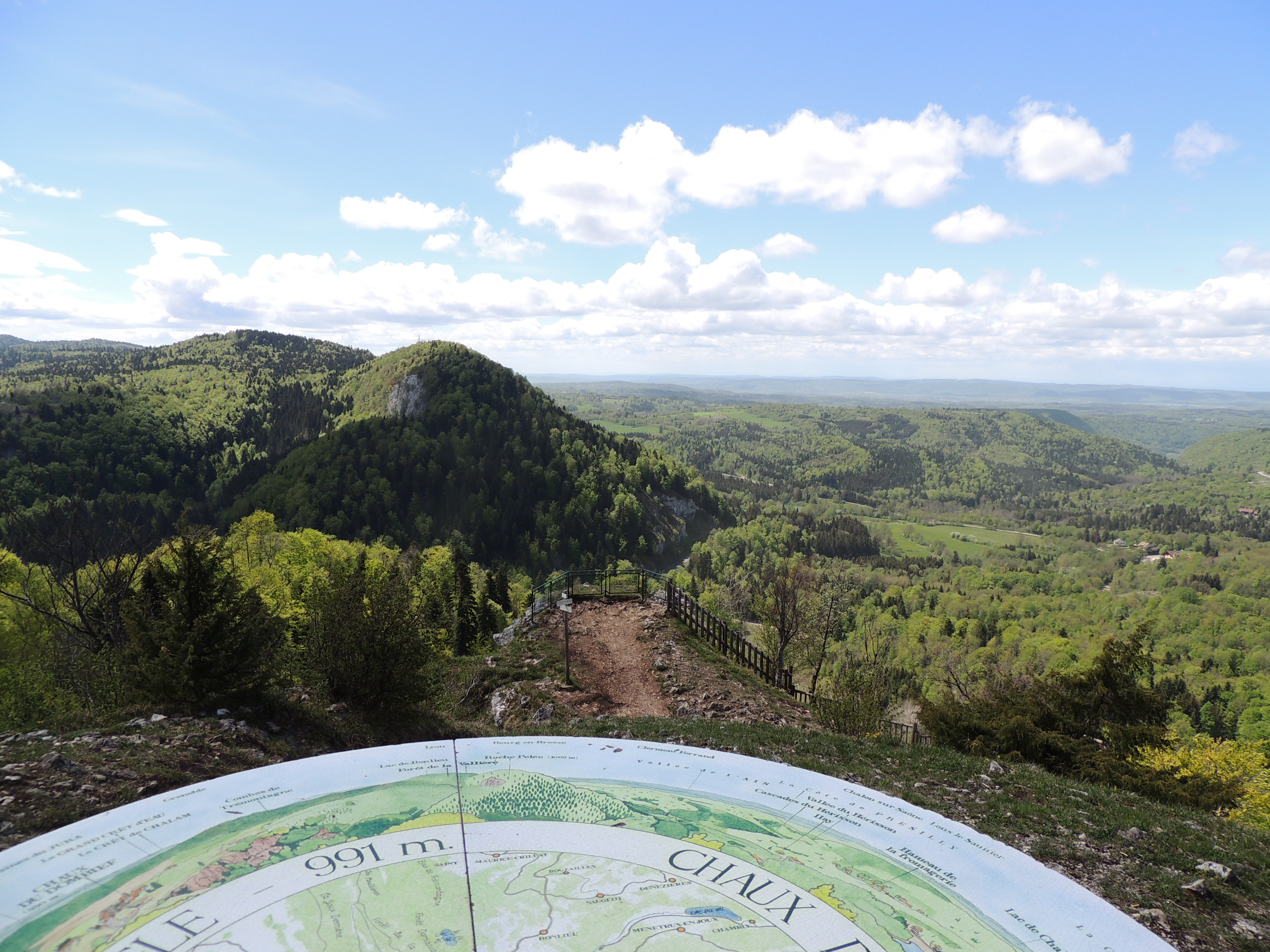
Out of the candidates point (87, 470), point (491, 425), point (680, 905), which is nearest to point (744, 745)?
point (680, 905)

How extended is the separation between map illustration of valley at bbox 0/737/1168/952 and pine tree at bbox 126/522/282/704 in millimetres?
5698

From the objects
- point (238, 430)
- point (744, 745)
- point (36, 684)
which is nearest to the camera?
point (744, 745)

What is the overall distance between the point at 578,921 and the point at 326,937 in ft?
7.25

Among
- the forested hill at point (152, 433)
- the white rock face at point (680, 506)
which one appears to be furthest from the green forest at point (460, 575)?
the forested hill at point (152, 433)

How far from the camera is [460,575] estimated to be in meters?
58.7

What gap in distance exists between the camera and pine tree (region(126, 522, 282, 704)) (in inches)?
474

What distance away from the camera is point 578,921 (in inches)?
209

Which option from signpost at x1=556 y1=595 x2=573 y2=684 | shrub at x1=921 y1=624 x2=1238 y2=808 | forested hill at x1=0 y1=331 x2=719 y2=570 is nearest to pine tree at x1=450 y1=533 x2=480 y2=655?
signpost at x1=556 y1=595 x2=573 y2=684

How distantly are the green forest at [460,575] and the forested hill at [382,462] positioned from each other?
72 centimetres

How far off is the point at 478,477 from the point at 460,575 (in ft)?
259

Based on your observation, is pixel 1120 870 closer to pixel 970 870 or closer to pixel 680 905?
Answer: pixel 970 870

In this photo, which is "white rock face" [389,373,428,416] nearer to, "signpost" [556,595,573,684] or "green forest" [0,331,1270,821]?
"green forest" [0,331,1270,821]

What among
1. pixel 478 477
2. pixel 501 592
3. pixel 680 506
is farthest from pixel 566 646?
pixel 680 506

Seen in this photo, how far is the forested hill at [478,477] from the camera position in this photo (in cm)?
11612
